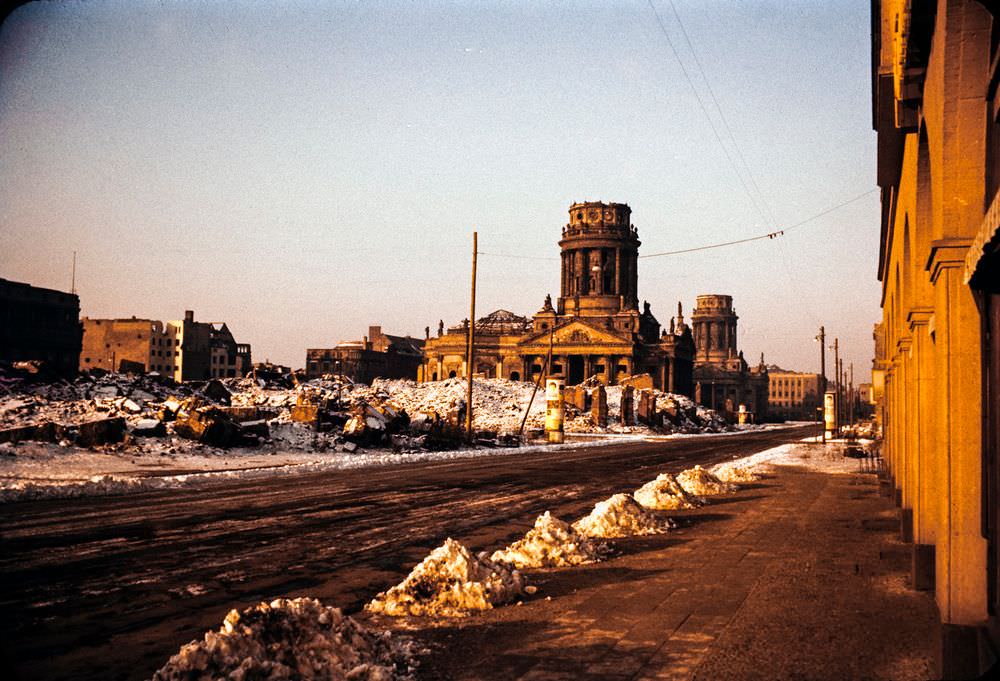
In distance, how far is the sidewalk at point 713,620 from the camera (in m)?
6.09

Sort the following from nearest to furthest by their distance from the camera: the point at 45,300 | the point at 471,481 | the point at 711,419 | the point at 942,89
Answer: the point at 942,89 → the point at 471,481 → the point at 45,300 → the point at 711,419

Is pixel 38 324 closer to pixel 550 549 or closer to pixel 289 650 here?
pixel 550 549

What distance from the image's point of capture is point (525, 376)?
12631 cm

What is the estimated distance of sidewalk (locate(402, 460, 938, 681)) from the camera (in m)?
6.09

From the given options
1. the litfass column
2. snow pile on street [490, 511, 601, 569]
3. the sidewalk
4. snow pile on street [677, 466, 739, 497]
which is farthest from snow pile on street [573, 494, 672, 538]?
the litfass column

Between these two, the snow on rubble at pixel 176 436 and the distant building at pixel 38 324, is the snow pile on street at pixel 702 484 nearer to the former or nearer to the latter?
the snow on rubble at pixel 176 436

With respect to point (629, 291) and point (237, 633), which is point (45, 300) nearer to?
point (237, 633)

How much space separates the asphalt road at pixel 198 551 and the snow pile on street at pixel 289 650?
90 centimetres

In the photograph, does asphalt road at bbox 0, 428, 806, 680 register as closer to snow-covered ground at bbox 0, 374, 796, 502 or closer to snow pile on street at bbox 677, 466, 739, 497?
snow pile on street at bbox 677, 466, 739, 497

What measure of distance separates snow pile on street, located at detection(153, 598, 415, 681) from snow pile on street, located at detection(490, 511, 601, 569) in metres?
3.83

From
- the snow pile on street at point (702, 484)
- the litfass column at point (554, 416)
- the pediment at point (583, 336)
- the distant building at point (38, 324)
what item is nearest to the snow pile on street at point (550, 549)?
the snow pile on street at point (702, 484)

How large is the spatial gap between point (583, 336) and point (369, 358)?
49.3 metres

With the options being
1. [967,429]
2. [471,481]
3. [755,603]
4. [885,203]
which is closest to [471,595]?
[755,603]

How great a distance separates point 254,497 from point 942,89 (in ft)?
46.5
